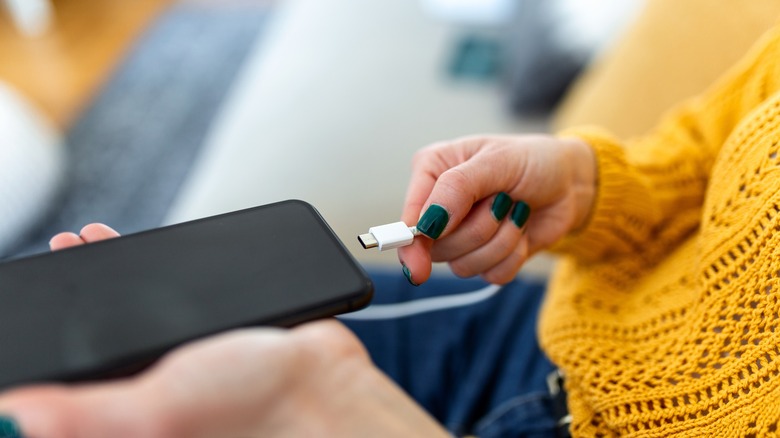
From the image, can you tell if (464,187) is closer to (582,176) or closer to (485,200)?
(485,200)

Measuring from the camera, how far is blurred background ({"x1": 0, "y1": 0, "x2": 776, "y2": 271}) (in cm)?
91

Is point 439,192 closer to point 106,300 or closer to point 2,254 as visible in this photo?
point 106,300

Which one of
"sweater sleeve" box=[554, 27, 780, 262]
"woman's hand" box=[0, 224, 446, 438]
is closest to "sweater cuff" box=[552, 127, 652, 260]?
"sweater sleeve" box=[554, 27, 780, 262]

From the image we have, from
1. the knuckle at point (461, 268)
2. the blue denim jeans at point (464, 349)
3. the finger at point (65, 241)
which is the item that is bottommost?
the blue denim jeans at point (464, 349)

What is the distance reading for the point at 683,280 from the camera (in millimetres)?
568

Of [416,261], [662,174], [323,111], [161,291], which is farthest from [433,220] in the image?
[323,111]

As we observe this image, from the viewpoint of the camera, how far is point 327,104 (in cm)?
106

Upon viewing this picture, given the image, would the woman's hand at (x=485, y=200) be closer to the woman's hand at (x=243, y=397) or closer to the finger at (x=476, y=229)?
the finger at (x=476, y=229)

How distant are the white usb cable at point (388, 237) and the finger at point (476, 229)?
0.17 feet

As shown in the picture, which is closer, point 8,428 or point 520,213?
point 8,428

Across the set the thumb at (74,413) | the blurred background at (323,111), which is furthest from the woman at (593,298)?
the blurred background at (323,111)

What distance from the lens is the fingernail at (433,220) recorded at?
0.47 m

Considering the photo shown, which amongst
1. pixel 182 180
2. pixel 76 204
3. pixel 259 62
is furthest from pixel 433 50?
pixel 76 204

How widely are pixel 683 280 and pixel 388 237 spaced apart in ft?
0.90
